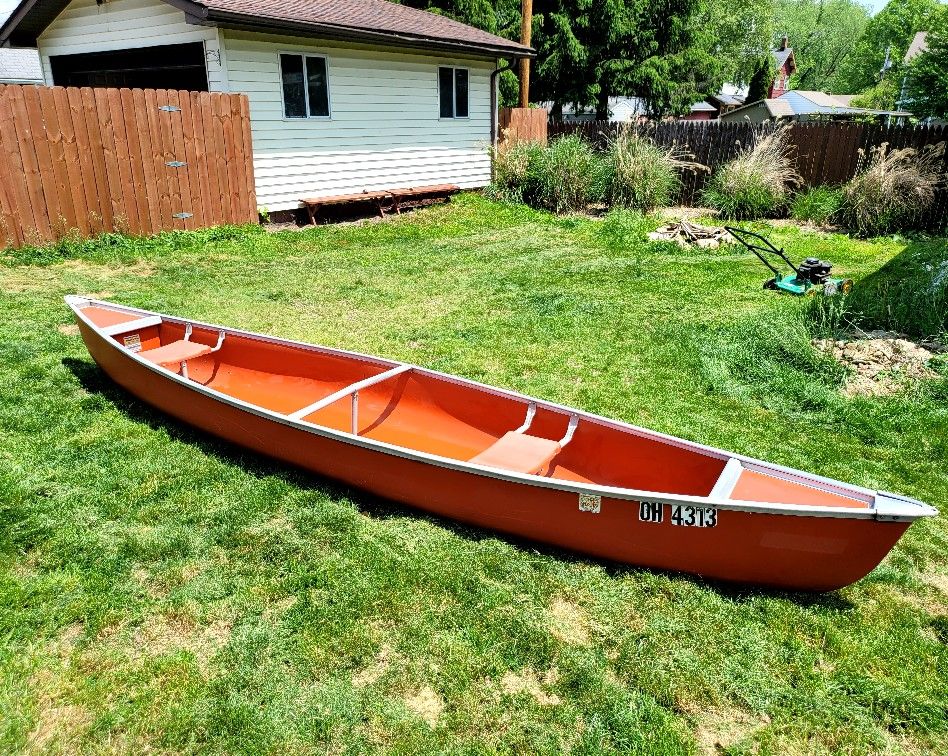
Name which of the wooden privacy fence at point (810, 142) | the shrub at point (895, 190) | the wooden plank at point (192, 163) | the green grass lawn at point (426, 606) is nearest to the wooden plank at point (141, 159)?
the wooden plank at point (192, 163)

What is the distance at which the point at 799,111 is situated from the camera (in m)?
46.1

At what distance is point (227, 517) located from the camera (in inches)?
175

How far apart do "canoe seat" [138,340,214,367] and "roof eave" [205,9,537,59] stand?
732 centimetres

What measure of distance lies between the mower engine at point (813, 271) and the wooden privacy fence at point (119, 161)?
914 centimetres

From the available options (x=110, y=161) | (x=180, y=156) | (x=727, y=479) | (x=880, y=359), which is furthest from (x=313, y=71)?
(x=727, y=479)

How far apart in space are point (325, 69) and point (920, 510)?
1314 centimetres

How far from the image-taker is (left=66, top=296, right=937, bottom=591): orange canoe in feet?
11.3

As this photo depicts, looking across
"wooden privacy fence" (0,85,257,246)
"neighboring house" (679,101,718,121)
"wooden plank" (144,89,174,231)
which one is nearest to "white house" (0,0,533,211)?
"wooden privacy fence" (0,85,257,246)

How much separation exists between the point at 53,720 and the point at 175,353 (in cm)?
348

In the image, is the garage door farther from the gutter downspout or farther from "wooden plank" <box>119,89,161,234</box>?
the gutter downspout

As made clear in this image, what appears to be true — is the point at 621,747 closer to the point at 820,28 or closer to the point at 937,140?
the point at 937,140

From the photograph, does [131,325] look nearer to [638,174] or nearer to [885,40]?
[638,174]

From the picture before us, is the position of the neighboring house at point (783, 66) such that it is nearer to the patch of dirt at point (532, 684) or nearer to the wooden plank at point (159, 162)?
the wooden plank at point (159, 162)

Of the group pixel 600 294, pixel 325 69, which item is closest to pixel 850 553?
pixel 600 294
